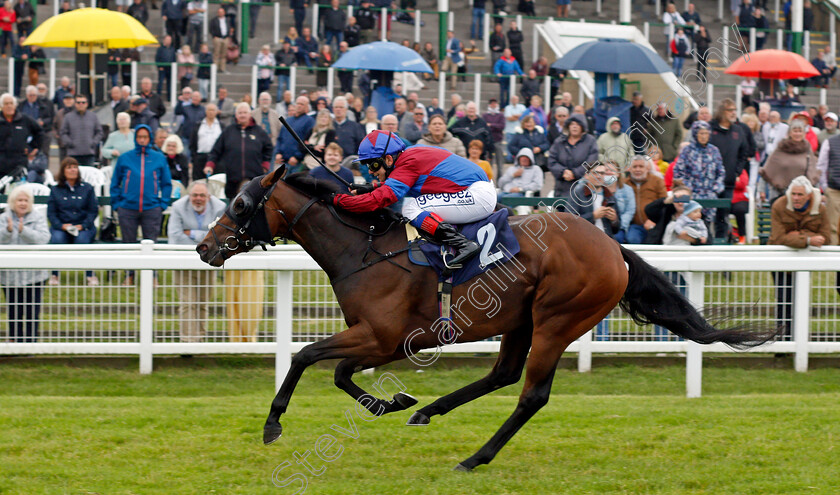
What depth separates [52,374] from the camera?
8008mm

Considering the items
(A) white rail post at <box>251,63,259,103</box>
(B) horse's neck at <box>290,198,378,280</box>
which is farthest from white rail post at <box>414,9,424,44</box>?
(B) horse's neck at <box>290,198,378,280</box>

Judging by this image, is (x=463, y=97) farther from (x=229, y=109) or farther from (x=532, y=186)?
(x=532, y=186)

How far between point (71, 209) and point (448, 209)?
507cm

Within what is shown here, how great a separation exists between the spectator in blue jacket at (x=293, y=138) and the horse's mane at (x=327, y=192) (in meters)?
4.68

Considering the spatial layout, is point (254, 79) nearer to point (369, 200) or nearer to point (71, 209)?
point (71, 209)

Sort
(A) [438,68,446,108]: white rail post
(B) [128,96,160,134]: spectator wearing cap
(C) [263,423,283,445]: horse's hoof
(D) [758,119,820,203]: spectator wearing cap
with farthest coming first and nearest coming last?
(A) [438,68,446,108]: white rail post
(B) [128,96,160,134]: spectator wearing cap
(D) [758,119,820,203]: spectator wearing cap
(C) [263,423,283,445]: horse's hoof

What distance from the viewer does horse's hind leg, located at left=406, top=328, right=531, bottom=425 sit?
20.0ft

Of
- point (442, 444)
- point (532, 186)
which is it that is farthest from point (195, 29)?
point (442, 444)

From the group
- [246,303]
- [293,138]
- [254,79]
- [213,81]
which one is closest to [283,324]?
[246,303]

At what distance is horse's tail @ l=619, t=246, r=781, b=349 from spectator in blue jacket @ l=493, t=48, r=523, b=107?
1297 centimetres

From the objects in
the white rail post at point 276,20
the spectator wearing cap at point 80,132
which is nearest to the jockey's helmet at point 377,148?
the spectator wearing cap at point 80,132

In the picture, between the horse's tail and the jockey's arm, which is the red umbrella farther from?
the jockey's arm

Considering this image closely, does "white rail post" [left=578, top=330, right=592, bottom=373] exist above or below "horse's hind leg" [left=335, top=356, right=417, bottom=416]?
below

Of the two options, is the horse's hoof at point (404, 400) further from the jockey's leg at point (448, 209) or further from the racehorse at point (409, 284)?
the jockey's leg at point (448, 209)
